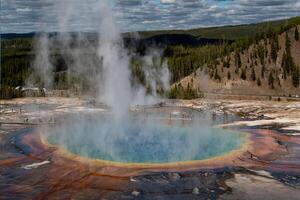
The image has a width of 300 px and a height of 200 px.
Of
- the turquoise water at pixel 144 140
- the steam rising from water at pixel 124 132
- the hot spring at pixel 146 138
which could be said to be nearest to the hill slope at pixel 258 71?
the steam rising from water at pixel 124 132

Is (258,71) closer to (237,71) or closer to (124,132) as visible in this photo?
(237,71)

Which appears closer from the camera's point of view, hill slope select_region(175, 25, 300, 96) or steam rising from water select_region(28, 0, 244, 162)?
steam rising from water select_region(28, 0, 244, 162)

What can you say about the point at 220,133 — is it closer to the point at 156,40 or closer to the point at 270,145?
the point at 270,145

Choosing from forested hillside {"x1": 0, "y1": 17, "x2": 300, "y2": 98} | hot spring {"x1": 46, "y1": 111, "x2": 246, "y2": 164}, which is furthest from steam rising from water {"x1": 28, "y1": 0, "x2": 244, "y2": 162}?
forested hillside {"x1": 0, "y1": 17, "x2": 300, "y2": 98}

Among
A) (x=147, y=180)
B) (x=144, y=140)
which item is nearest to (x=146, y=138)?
(x=144, y=140)

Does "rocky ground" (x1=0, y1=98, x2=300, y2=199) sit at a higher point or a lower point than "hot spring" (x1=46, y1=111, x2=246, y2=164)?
lower

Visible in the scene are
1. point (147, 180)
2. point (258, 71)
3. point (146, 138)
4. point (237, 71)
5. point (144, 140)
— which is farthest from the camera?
point (237, 71)

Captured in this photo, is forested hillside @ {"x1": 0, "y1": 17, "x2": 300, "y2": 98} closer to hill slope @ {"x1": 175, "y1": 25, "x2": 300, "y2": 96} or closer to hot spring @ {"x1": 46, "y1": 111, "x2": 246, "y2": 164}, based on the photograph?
hill slope @ {"x1": 175, "y1": 25, "x2": 300, "y2": 96}
